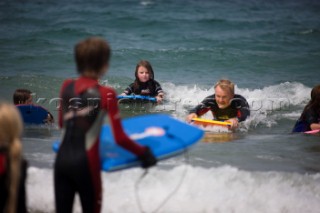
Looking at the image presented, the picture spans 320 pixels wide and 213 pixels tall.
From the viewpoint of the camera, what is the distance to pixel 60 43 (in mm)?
18391

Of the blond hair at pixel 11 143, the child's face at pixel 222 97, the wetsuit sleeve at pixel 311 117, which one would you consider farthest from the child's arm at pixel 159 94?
the blond hair at pixel 11 143

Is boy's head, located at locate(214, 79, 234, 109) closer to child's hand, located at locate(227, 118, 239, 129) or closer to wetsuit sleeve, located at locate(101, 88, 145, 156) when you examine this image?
child's hand, located at locate(227, 118, 239, 129)

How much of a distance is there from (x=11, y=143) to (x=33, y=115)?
16.5 ft

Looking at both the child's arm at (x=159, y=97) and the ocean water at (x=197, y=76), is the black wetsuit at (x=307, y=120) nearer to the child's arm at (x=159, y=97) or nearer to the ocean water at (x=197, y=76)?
Result: the ocean water at (x=197, y=76)

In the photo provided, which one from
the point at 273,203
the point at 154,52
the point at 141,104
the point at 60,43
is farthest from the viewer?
the point at 60,43

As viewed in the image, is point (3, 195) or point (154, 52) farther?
point (154, 52)

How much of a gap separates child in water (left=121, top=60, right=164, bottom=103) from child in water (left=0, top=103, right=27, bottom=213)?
22.7 feet

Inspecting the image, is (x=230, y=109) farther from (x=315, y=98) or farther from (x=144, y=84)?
(x=144, y=84)

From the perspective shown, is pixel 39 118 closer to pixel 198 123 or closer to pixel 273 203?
pixel 198 123

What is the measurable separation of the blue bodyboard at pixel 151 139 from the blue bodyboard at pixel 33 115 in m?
4.15

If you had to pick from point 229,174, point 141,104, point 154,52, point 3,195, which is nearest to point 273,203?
point 229,174

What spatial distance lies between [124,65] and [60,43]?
3506 mm

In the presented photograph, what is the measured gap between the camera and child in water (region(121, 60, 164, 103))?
32.7 feet

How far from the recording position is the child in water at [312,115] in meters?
8.04
